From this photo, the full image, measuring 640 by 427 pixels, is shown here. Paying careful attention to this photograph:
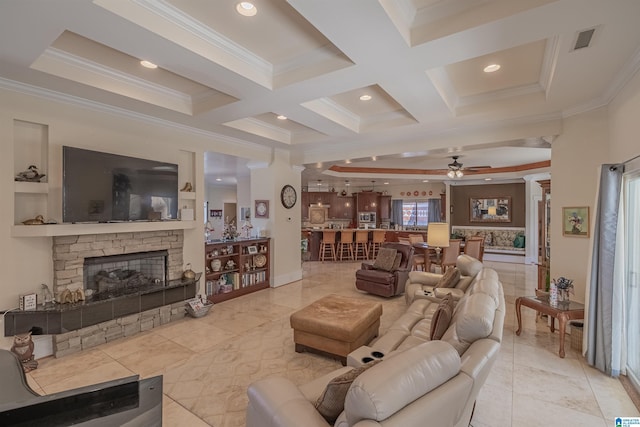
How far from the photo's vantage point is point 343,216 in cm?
1248

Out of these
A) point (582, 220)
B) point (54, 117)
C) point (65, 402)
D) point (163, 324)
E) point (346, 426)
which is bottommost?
point (163, 324)

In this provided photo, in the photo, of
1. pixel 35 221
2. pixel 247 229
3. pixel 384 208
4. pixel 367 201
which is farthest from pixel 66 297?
pixel 384 208

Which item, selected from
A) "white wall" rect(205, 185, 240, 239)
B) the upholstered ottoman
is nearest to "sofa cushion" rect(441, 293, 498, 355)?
the upholstered ottoman

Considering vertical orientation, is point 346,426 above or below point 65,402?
below

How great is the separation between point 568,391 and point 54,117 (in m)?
5.98

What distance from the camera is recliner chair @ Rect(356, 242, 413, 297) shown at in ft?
18.3

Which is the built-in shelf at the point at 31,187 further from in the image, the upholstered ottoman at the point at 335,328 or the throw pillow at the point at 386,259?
the throw pillow at the point at 386,259

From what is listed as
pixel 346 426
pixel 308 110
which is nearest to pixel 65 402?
pixel 346 426

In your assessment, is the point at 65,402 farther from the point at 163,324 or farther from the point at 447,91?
the point at 447,91

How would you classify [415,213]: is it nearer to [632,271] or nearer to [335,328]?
[632,271]

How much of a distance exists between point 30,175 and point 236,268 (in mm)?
3269

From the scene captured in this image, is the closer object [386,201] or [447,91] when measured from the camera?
[447,91]

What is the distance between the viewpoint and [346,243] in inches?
395

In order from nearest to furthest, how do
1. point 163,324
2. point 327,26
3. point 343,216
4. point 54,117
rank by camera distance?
point 327,26 < point 54,117 < point 163,324 < point 343,216
